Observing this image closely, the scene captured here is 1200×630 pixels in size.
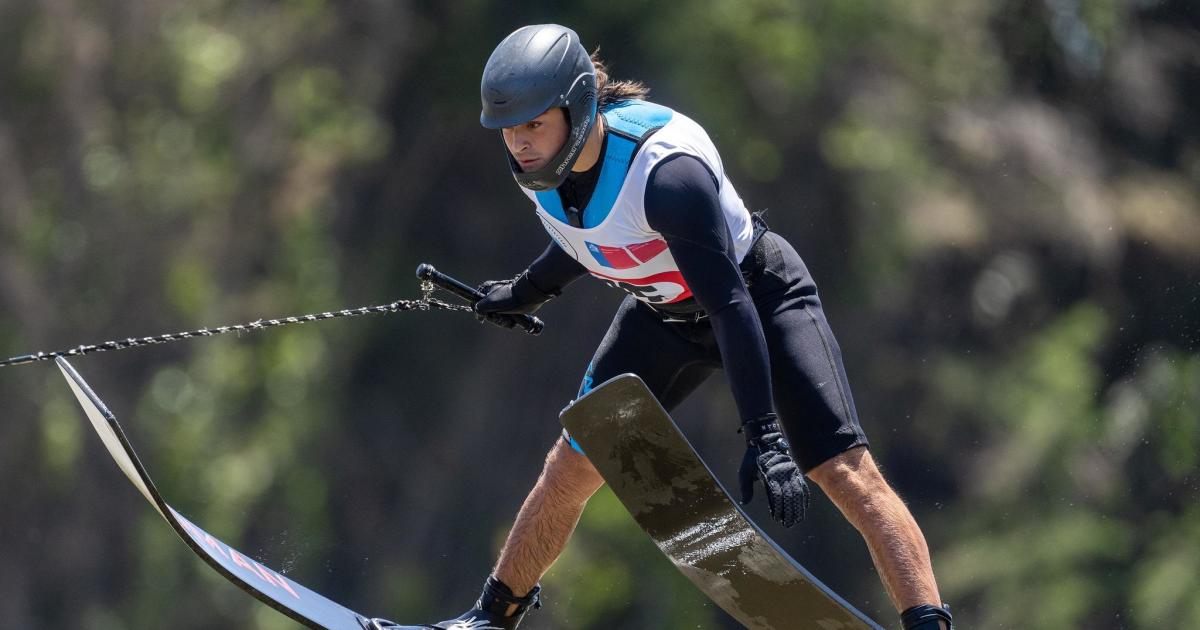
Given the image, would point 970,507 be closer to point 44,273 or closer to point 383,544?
point 383,544

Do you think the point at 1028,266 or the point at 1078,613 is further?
the point at 1028,266

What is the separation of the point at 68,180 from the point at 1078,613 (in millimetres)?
7837

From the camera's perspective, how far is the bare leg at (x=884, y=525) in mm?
3180

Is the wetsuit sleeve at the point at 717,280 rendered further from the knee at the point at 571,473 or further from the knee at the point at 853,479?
the knee at the point at 571,473

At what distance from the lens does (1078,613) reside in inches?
354

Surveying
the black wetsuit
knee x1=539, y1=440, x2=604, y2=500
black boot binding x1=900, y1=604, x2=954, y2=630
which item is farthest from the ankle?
black boot binding x1=900, y1=604, x2=954, y2=630

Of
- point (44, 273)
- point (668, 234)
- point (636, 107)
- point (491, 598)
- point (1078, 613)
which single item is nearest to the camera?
point (668, 234)

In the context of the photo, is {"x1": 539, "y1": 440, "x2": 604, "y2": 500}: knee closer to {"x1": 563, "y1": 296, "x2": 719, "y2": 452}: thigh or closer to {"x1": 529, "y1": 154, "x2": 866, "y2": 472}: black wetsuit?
{"x1": 563, "y1": 296, "x2": 719, "y2": 452}: thigh

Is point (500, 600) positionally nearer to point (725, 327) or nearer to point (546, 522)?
point (546, 522)

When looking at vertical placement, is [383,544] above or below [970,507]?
above

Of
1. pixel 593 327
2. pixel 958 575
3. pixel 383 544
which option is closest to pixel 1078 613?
pixel 958 575

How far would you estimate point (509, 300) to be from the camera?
4.05 m

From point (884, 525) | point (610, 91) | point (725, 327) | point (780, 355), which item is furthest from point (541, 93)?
point (884, 525)

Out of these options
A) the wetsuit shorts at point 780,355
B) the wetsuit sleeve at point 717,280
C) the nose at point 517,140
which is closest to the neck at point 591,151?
the nose at point 517,140
